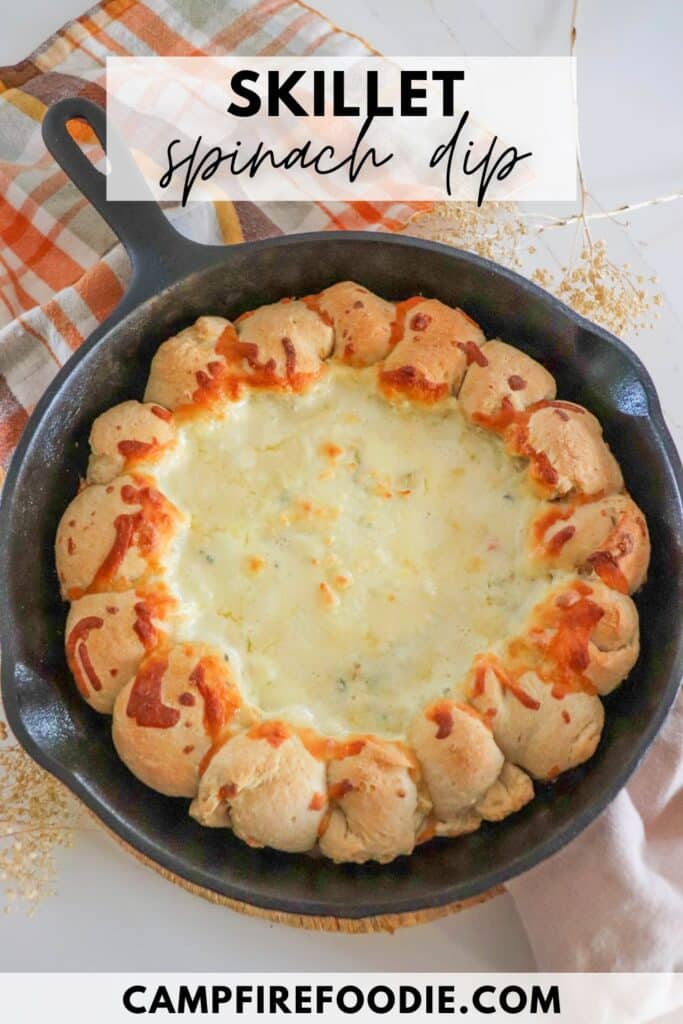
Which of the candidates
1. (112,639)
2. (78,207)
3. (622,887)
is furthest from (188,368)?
(622,887)

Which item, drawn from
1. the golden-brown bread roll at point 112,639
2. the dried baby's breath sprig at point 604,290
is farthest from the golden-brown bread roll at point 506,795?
the dried baby's breath sprig at point 604,290

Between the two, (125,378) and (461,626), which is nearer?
(461,626)

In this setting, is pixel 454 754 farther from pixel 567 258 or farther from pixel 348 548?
pixel 567 258

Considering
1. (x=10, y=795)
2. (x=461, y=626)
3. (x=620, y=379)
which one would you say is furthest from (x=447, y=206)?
(x=10, y=795)

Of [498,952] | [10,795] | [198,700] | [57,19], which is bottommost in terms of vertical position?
[498,952]

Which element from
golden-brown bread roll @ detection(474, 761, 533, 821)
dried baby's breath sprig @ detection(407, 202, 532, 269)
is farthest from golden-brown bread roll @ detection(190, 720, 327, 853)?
dried baby's breath sprig @ detection(407, 202, 532, 269)

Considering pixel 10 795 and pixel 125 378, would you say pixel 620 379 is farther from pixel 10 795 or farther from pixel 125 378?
pixel 10 795

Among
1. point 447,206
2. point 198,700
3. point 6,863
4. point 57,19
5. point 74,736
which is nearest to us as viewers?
point 198,700
